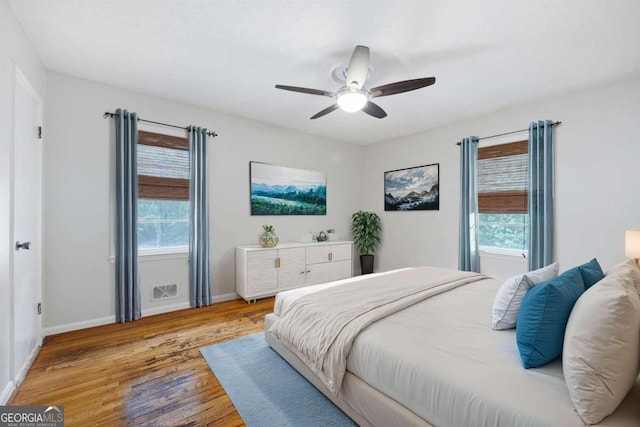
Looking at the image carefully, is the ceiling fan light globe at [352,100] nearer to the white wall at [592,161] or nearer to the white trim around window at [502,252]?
the white wall at [592,161]

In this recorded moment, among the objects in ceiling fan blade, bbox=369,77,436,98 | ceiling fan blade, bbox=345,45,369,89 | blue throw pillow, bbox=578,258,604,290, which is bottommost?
blue throw pillow, bbox=578,258,604,290

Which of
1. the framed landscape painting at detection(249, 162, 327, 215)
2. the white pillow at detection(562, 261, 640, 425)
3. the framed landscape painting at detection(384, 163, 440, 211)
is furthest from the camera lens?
the framed landscape painting at detection(384, 163, 440, 211)

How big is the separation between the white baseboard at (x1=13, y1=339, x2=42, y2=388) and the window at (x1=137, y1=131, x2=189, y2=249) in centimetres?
124

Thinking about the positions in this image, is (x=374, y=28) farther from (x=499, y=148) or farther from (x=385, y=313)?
(x=499, y=148)

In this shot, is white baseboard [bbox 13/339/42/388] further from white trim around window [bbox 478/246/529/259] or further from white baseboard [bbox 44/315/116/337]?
white trim around window [bbox 478/246/529/259]

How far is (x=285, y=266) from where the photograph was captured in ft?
13.6

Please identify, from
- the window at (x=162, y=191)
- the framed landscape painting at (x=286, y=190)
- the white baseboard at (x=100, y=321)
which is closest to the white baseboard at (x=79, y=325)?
the white baseboard at (x=100, y=321)

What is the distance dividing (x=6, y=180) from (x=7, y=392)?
1404 mm

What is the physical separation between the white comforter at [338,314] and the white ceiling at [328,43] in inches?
79.7

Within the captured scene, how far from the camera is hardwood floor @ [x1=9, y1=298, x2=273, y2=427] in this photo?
5.75 feet

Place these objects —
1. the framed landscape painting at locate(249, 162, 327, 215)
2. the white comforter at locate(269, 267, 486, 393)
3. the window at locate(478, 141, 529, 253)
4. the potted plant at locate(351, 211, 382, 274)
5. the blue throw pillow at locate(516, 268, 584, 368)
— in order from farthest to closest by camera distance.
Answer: the potted plant at locate(351, 211, 382, 274), the framed landscape painting at locate(249, 162, 327, 215), the window at locate(478, 141, 529, 253), the white comforter at locate(269, 267, 486, 393), the blue throw pillow at locate(516, 268, 584, 368)

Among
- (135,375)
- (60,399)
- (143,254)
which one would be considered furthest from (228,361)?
(143,254)

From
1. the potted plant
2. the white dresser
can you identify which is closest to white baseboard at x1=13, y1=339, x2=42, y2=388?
the white dresser

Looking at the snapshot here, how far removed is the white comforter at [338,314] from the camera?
1.68m
